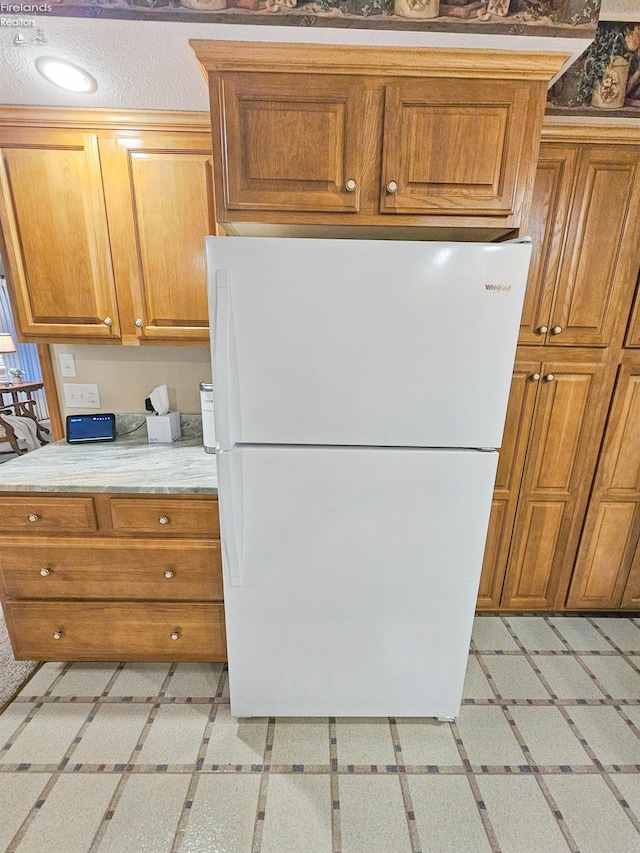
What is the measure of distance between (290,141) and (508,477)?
159 cm

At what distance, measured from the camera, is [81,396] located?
1998mm

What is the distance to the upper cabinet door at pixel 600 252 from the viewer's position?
155 cm

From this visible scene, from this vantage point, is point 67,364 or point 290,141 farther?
point 67,364

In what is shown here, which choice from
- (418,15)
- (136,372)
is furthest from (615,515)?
(136,372)

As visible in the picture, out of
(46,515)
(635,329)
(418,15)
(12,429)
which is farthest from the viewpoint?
(12,429)

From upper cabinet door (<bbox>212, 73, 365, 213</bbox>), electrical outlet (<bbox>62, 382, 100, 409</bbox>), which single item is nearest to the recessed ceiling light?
upper cabinet door (<bbox>212, 73, 365, 213</bbox>)

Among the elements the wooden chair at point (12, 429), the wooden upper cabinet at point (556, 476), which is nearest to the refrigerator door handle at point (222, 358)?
the wooden upper cabinet at point (556, 476)

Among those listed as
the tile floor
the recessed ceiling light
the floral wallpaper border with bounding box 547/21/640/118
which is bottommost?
the tile floor

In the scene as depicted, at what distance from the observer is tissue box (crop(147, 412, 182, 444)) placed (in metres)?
1.87

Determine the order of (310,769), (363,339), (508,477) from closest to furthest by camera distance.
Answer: (363,339) → (310,769) → (508,477)

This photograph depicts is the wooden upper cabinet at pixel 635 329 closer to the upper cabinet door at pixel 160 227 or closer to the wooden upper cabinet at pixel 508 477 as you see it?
the wooden upper cabinet at pixel 508 477

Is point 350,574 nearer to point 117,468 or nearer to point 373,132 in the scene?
point 117,468

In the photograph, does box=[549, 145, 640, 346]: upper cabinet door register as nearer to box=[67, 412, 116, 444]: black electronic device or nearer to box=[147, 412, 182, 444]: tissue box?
box=[147, 412, 182, 444]: tissue box

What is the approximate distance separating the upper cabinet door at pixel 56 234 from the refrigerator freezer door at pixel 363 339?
2.63 ft
